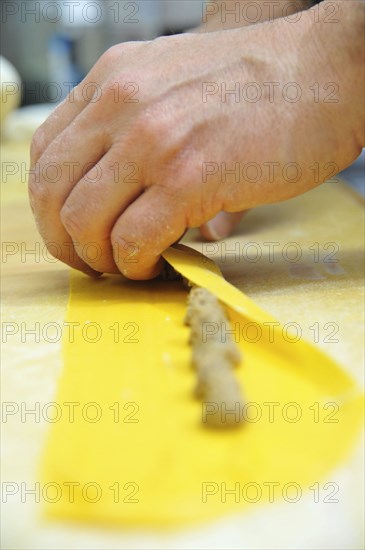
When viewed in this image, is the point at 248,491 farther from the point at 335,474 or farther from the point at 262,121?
the point at 262,121

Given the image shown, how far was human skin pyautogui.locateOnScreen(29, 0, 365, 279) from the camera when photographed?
2.91 feet

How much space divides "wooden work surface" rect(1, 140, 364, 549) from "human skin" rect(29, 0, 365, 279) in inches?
5.6

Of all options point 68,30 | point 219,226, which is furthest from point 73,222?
point 68,30

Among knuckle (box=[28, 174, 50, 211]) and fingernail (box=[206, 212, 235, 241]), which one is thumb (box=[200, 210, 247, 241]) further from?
knuckle (box=[28, 174, 50, 211])

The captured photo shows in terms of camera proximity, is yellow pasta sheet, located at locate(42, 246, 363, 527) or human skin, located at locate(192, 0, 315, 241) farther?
human skin, located at locate(192, 0, 315, 241)

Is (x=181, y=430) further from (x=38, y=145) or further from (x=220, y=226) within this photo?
(x=220, y=226)

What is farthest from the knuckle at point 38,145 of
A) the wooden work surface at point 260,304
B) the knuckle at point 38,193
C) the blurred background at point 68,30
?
the blurred background at point 68,30

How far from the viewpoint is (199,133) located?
2.92ft

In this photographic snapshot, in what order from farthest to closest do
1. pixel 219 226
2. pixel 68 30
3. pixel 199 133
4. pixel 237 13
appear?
pixel 68 30 < pixel 237 13 < pixel 219 226 < pixel 199 133

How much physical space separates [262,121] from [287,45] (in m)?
0.12

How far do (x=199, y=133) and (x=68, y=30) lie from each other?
3065 millimetres

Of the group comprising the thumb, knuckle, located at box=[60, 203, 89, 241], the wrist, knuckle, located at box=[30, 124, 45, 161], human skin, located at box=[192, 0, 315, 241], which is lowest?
the thumb

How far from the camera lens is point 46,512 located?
1.63 feet

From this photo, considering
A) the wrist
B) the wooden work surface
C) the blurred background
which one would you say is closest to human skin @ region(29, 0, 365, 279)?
the wrist
